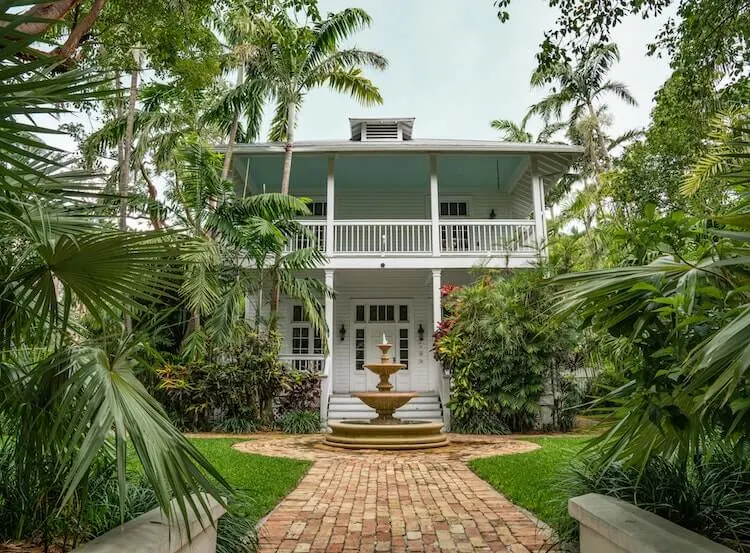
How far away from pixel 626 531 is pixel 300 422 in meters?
10.2

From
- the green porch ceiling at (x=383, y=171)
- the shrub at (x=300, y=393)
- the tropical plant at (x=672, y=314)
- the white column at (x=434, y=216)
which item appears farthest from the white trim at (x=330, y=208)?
the tropical plant at (x=672, y=314)

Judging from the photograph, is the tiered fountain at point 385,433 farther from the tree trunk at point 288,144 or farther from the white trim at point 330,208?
the tree trunk at point 288,144

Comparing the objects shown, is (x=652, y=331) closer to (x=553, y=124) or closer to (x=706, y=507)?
(x=706, y=507)

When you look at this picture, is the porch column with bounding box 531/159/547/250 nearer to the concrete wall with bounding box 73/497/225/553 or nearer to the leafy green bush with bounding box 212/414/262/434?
the leafy green bush with bounding box 212/414/262/434

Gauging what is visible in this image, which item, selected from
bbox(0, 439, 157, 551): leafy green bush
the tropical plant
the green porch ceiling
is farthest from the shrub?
the tropical plant

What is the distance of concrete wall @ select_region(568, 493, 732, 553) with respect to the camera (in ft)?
7.66

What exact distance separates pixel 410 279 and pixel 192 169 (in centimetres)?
694

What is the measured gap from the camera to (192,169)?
11297 millimetres

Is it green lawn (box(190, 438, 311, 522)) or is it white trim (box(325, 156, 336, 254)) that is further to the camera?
white trim (box(325, 156, 336, 254))

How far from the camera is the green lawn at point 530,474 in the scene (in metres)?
4.71

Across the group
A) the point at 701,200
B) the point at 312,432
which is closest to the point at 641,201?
the point at 701,200

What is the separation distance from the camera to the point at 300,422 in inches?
481

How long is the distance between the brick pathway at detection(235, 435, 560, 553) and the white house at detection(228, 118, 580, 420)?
19.6ft

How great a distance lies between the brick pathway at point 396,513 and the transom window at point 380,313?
27.3 ft
